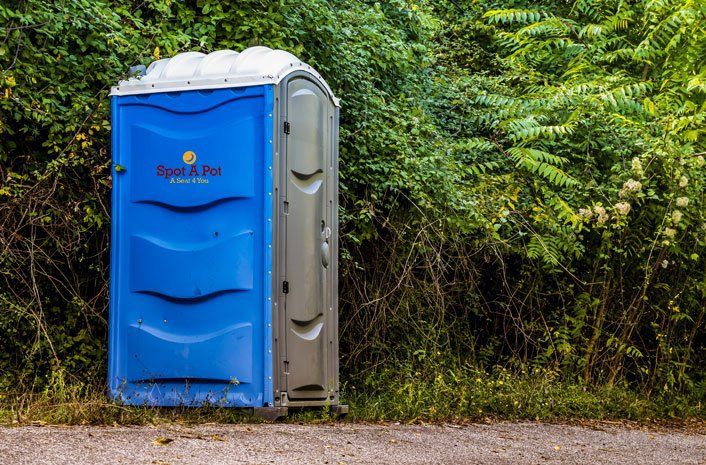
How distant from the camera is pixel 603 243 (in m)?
9.39

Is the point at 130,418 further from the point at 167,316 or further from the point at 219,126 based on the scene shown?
the point at 219,126

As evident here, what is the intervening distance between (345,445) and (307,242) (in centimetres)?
152

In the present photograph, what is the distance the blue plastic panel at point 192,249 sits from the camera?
6422mm

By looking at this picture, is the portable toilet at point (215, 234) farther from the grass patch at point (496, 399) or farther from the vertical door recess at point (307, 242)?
the grass patch at point (496, 399)

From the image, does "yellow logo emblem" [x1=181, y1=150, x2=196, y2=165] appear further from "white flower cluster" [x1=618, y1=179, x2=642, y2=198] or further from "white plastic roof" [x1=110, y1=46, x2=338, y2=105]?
"white flower cluster" [x1=618, y1=179, x2=642, y2=198]

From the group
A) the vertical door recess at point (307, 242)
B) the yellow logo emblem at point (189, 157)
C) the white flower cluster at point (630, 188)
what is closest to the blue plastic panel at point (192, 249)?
the yellow logo emblem at point (189, 157)

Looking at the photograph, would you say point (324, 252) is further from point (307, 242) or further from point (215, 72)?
point (215, 72)

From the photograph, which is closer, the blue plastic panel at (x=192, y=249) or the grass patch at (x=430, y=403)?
the grass patch at (x=430, y=403)

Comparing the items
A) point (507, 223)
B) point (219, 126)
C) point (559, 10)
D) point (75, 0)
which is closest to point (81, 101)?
point (75, 0)

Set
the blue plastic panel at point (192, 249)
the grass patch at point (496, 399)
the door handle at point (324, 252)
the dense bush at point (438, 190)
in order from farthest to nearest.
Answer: the grass patch at point (496, 399) → the dense bush at point (438, 190) → the door handle at point (324, 252) → the blue plastic panel at point (192, 249)

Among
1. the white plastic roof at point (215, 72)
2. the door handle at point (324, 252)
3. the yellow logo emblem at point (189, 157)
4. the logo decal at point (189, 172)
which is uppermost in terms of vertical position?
the white plastic roof at point (215, 72)

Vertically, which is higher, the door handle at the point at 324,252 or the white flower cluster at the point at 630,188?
the white flower cluster at the point at 630,188

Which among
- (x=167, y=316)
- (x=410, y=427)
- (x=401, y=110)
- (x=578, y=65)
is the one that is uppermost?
(x=578, y=65)

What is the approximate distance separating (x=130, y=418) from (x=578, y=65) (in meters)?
7.34
